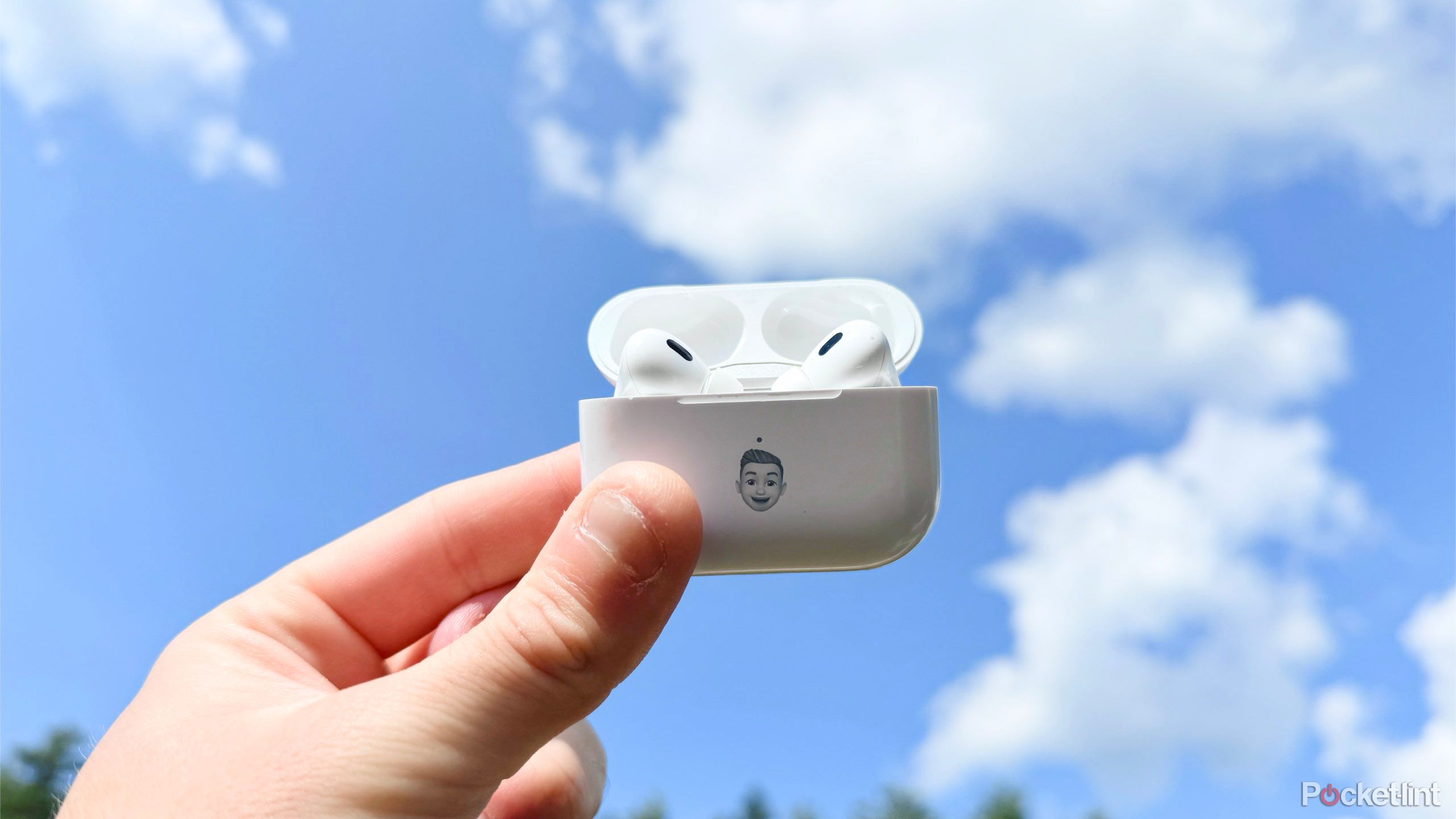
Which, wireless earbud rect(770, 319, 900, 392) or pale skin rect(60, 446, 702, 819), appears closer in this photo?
pale skin rect(60, 446, 702, 819)

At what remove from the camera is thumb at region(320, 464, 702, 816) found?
3.60ft

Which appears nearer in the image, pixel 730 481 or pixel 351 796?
pixel 351 796

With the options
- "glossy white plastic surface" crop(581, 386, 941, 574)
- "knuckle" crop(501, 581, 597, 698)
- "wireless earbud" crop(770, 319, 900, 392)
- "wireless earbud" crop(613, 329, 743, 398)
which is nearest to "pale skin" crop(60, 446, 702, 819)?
"knuckle" crop(501, 581, 597, 698)

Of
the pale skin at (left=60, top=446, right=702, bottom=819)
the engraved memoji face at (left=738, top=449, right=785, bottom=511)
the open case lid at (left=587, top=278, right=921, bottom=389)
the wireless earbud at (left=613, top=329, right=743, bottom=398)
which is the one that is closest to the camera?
the pale skin at (left=60, top=446, right=702, bottom=819)

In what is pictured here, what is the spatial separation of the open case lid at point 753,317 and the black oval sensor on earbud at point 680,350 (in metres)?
0.20

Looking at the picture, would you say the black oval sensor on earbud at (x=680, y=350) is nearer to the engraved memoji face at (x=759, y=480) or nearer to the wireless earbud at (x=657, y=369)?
the wireless earbud at (x=657, y=369)

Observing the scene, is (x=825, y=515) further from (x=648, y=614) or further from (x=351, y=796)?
(x=351, y=796)

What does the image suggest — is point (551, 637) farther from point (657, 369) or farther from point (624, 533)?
point (657, 369)

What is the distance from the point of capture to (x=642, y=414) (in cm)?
132

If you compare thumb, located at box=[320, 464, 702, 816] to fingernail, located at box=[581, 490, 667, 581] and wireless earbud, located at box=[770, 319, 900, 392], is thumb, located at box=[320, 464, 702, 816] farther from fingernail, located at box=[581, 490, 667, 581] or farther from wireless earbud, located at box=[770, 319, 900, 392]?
wireless earbud, located at box=[770, 319, 900, 392]

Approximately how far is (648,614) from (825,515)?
31 cm

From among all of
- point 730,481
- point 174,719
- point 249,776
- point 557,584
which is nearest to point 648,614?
point 557,584

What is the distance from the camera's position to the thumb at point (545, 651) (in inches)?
43.2

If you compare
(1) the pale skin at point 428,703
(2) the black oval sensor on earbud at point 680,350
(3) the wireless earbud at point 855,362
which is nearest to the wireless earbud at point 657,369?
(2) the black oval sensor on earbud at point 680,350
